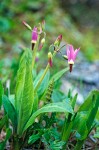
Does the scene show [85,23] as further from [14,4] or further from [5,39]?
[5,39]

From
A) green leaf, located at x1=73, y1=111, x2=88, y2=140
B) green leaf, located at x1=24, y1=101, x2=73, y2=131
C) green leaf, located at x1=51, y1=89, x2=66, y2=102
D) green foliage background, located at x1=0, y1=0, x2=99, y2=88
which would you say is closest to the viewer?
green leaf, located at x1=24, y1=101, x2=73, y2=131

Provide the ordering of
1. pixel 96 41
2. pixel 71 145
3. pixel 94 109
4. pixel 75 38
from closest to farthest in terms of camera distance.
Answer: pixel 94 109 → pixel 71 145 → pixel 75 38 → pixel 96 41

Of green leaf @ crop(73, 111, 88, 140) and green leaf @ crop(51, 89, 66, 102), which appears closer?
green leaf @ crop(73, 111, 88, 140)

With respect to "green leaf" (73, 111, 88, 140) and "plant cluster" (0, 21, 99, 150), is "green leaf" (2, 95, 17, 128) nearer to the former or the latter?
"plant cluster" (0, 21, 99, 150)

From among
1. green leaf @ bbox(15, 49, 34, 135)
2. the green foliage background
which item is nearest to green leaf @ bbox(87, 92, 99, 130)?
green leaf @ bbox(15, 49, 34, 135)

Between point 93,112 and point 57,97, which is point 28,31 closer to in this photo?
point 57,97

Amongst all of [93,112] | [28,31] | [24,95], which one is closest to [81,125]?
[93,112]

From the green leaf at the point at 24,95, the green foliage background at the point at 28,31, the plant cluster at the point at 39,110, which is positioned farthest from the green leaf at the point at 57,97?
the green foliage background at the point at 28,31

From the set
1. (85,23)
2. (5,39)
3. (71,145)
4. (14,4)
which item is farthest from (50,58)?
(85,23)

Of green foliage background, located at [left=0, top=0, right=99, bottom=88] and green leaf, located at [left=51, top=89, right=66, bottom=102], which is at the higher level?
green foliage background, located at [left=0, top=0, right=99, bottom=88]
